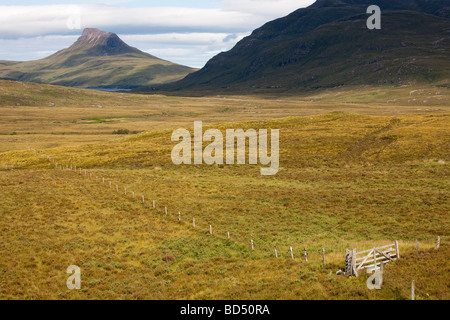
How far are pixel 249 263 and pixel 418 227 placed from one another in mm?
18327

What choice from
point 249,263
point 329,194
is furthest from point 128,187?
point 249,263

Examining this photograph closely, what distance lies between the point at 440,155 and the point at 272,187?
3540cm

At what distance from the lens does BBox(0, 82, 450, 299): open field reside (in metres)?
24.9

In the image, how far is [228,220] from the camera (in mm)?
42562

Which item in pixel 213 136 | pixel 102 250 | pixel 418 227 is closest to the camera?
pixel 102 250

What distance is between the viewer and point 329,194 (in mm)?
52156

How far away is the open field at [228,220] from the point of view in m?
24.9

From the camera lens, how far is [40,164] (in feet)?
255

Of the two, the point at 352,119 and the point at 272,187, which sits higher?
the point at 352,119

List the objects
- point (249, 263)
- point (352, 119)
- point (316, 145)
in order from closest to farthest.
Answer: point (249, 263)
point (316, 145)
point (352, 119)
